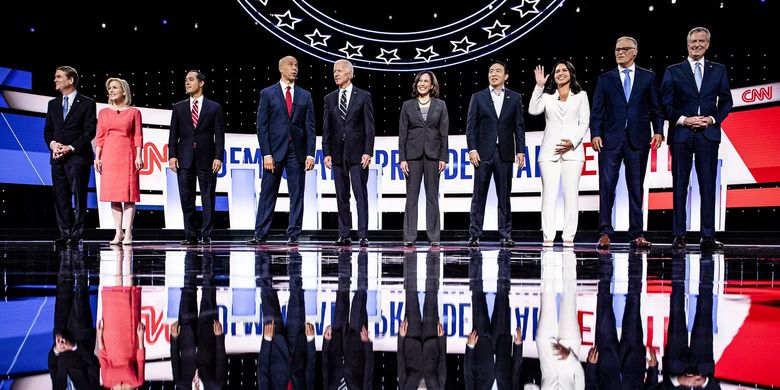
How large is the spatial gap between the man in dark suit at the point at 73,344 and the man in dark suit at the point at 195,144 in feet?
11.9

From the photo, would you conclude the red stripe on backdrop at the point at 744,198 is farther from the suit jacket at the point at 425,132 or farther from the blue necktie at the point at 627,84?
the suit jacket at the point at 425,132

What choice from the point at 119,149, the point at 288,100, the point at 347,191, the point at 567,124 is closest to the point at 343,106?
the point at 288,100

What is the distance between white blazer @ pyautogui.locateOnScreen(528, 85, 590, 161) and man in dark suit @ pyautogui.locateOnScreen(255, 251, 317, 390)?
11.4 ft

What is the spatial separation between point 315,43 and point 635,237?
495cm

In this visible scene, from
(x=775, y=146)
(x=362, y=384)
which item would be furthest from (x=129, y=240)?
(x=775, y=146)

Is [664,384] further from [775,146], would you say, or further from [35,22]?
[35,22]

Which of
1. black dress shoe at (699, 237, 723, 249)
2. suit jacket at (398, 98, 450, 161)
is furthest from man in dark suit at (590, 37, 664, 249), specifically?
suit jacket at (398, 98, 450, 161)

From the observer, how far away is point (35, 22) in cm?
796

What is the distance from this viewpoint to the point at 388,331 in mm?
1111

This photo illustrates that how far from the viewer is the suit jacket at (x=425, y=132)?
16.0ft

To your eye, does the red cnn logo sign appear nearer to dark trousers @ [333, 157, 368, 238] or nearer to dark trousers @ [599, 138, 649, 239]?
dark trousers @ [599, 138, 649, 239]

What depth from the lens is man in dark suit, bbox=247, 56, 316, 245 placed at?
4.95 meters

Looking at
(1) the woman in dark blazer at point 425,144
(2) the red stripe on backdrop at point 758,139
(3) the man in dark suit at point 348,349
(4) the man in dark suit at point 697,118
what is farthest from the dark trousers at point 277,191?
(2) the red stripe on backdrop at point 758,139

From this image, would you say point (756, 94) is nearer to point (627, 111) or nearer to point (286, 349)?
point (627, 111)
